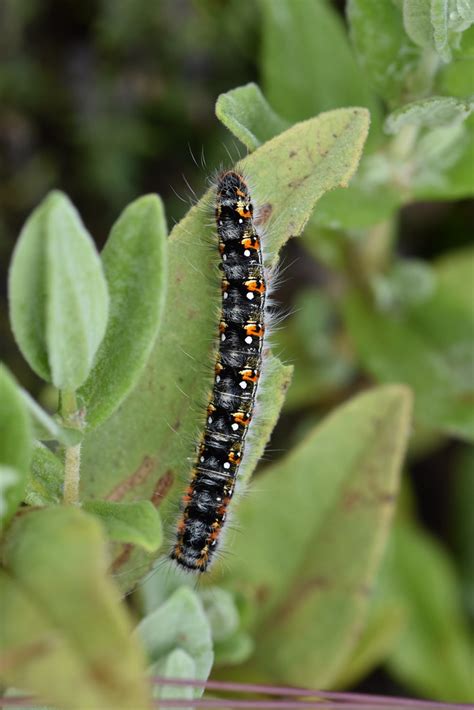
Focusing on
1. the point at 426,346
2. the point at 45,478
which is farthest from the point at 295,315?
the point at 45,478

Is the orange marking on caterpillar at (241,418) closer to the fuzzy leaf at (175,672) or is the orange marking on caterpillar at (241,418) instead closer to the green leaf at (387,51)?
the fuzzy leaf at (175,672)

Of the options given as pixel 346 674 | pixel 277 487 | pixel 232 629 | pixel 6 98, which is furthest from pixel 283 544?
pixel 6 98

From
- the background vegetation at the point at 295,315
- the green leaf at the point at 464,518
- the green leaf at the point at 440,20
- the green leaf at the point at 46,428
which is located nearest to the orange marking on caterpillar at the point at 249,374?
the background vegetation at the point at 295,315

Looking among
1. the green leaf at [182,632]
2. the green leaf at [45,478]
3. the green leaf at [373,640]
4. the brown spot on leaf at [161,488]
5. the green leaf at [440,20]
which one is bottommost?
the green leaf at [373,640]

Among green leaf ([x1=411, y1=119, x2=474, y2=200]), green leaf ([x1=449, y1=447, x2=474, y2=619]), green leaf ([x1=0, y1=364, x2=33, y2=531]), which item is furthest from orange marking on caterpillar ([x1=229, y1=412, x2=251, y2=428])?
green leaf ([x1=449, y1=447, x2=474, y2=619])

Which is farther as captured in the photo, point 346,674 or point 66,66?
point 66,66

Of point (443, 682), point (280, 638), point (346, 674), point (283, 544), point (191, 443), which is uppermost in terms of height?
point (191, 443)

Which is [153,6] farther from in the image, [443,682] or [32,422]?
[443,682]
